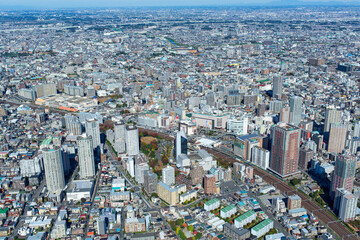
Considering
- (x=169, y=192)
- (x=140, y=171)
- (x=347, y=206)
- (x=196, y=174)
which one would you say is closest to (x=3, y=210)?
(x=140, y=171)

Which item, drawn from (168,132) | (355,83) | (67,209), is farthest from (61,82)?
(355,83)

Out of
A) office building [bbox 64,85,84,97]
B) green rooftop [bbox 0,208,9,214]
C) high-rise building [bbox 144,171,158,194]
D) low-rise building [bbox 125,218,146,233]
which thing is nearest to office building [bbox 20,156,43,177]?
green rooftop [bbox 0,208,9,214]

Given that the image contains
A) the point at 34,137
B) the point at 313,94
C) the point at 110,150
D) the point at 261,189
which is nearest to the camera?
the point at 261,189

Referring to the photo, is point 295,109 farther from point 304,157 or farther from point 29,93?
point 29,93

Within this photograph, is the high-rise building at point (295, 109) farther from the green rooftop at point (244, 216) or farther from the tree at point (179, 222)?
the tree at point (179, 222)

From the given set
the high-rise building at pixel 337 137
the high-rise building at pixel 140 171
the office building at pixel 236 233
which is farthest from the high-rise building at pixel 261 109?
the office building at pixel 236 233

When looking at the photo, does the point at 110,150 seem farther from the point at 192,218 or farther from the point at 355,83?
the point at 355,83
